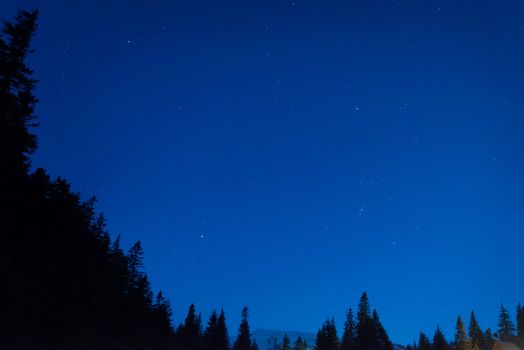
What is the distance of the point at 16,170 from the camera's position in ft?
79.5

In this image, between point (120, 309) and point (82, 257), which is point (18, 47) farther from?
point (120, 309)

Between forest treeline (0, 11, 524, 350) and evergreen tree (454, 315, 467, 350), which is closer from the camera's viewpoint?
forest treeline (0, 11, 524, 350)

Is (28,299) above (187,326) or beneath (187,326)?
beneath

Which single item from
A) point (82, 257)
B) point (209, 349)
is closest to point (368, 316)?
point (209, 349)

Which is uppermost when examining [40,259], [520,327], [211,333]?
[520,327]

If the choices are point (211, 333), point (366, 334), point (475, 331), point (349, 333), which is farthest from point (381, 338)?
point (475, 331)

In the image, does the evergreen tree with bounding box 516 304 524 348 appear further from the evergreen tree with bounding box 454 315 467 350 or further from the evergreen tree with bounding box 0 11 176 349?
the evergreen tree with bounding box 0 11 176 349

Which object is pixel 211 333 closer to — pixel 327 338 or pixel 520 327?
pixel 327 338

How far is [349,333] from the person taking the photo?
4488 inches

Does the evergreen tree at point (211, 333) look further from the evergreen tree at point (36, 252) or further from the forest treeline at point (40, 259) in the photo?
the evergreen tree at point (36, 252)

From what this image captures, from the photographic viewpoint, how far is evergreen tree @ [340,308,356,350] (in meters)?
107

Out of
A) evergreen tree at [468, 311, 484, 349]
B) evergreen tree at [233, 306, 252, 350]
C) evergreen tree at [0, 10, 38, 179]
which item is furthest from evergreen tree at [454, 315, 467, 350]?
evergreen tree at [0, 10, 38, 179]

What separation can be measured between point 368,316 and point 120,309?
230ft

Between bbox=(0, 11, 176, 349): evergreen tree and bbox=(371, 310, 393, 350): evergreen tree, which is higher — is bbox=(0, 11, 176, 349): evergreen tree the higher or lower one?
the lower one
